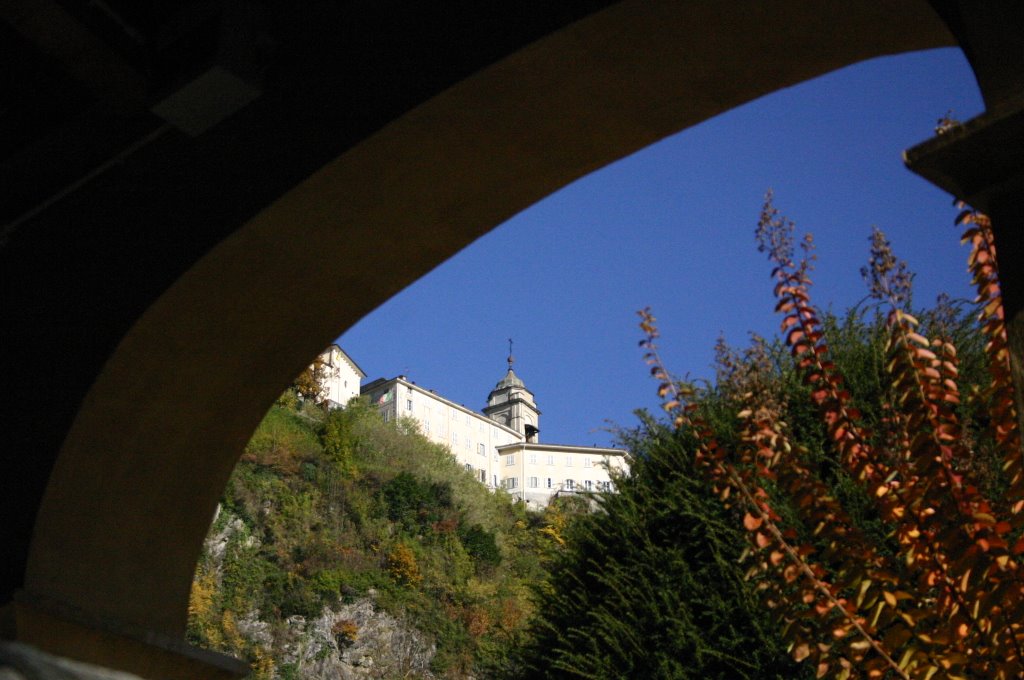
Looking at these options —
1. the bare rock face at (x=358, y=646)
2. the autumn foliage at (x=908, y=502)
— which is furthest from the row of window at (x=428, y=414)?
the autumn foliage at (x=908, y=502)

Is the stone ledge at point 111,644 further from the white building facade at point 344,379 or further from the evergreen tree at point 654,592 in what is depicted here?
the white building facade at point 344,379

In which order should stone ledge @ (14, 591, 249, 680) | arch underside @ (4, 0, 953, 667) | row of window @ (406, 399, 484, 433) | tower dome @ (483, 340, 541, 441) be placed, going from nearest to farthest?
arch underside @ (4, 0, 953, 667)
stone ledge @ (14, 591, 249, 680)
row of window @ (406, 399, 484, 433)
tower dome @ (483, 340, 541, 441)

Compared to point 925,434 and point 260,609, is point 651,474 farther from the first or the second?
point 260,609

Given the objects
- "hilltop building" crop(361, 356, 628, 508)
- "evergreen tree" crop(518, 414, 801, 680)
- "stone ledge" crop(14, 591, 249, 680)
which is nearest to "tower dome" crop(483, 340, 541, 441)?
"hilltop building" crop(361, 356, 628, 508)

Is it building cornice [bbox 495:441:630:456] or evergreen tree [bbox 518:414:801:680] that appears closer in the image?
evergreen tree [bbox 518:414:801:680]

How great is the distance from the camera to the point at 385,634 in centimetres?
2631

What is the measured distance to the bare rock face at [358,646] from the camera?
24.6 metres

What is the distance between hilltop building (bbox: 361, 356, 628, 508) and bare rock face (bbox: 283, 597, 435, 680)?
83.2 feet

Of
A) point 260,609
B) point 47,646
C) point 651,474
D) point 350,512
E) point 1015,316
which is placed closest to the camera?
→ point 1015,316

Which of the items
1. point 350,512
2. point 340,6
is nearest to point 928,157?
point 340,6

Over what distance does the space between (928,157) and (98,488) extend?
226 centimetres

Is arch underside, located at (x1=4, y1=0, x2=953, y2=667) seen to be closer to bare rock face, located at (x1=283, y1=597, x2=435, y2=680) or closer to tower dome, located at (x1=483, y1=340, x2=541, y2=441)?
bare rock face, located at (x1=283, y1=597, x2=435, y2=680)

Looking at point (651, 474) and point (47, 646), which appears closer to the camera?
point (47, 646)

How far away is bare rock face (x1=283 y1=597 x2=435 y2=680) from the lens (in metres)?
24.6
